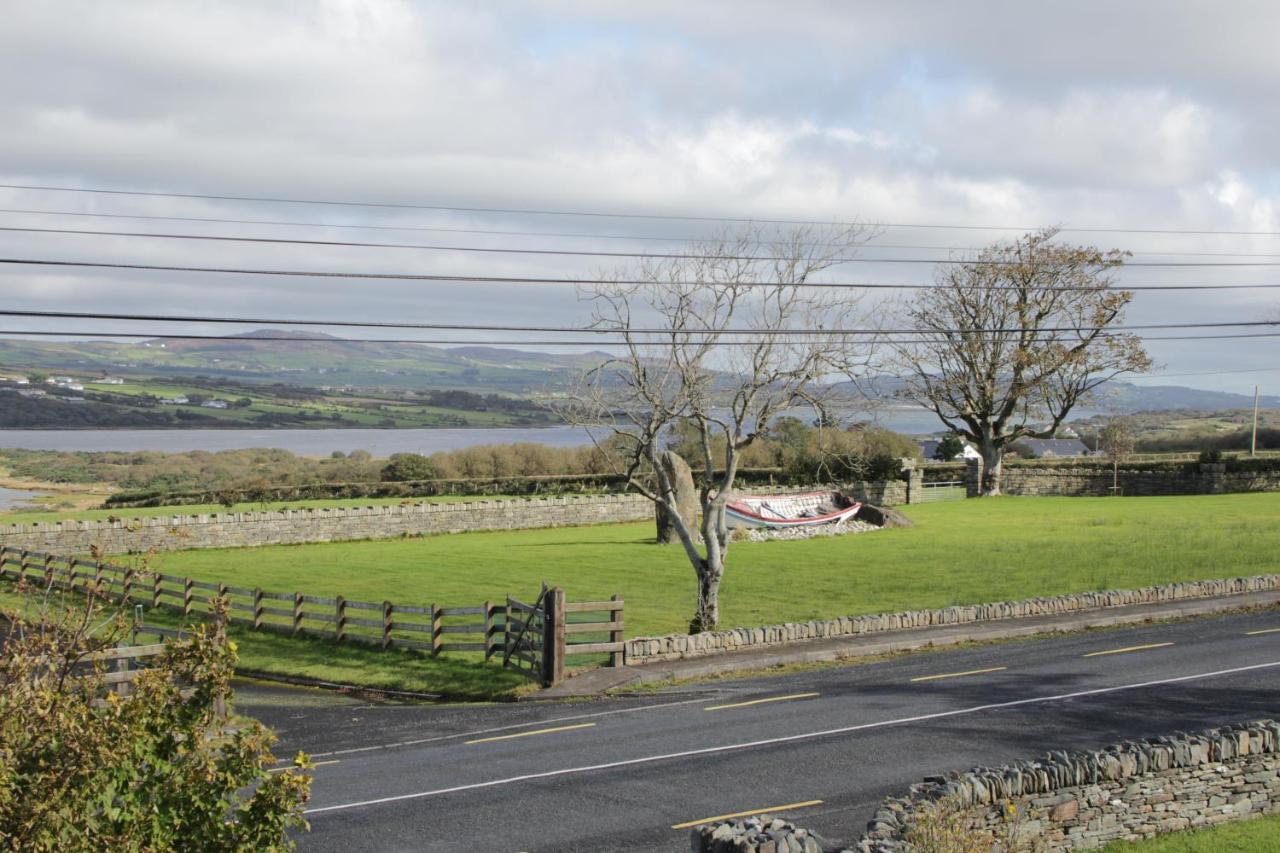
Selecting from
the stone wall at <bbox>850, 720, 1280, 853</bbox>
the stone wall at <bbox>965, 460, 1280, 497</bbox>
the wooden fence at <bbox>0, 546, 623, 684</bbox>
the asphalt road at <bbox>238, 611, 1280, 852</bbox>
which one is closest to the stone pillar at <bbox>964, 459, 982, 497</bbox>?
the stone wall at <bbox>965, 460, 1280, 497</bbox>

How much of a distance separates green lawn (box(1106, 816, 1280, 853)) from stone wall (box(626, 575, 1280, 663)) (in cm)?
1247

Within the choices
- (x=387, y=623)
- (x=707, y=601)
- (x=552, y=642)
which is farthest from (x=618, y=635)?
(x=387, y=623)

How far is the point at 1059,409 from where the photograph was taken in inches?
2859

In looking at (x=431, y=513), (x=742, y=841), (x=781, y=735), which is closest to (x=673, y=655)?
(x=781, y=735)

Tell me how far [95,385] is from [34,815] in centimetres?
18602

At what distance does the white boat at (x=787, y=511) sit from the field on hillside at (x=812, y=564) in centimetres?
319

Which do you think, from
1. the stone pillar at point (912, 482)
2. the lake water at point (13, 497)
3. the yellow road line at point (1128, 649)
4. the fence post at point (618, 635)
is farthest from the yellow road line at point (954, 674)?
the lake water at point (13, 497)

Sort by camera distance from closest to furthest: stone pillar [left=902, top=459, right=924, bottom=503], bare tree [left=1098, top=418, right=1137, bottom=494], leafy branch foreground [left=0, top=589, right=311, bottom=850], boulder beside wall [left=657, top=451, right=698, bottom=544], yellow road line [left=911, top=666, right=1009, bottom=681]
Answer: leafy branch foreground [left=0, top=589, right=311, bottom=850] < yellow road line [left=911, top=666, right=1009, bottom=681] < boulder beside wall [left=657, top=451, right=698, bottom=544] < stone pillar [left=902, top=459, right=924, bottom=503] < bare tree [left=1098, top=418, right=1137, bottom=494]

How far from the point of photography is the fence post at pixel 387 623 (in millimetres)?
26938

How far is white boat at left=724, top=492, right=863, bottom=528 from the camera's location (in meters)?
52.2

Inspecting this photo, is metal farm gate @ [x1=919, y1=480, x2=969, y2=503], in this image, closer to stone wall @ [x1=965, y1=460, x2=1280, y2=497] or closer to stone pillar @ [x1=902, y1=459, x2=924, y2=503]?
stone wall @ [x1=965, y1=460, x2=1280, y2=497]

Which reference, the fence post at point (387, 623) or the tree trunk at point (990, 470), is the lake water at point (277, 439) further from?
the fence post at point (387, 623)

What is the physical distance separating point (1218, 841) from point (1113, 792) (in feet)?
4.67

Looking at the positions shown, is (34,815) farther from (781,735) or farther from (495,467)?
(495,467)
